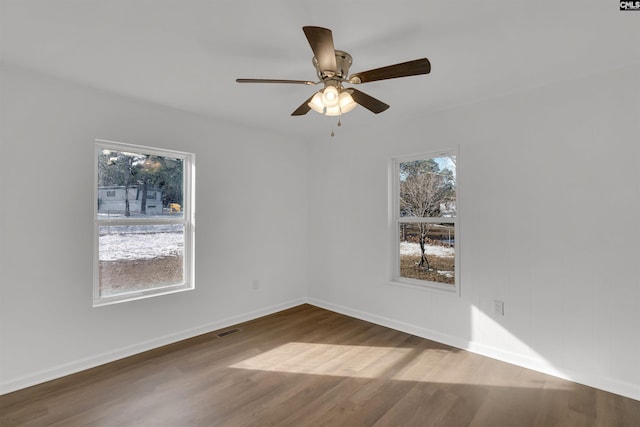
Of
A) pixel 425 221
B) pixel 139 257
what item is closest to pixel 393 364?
pixel 425 221

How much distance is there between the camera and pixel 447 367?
107 inches

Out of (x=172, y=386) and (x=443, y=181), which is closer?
(x=172, y=386)

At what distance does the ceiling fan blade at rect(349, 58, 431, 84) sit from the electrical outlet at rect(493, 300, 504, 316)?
221 cm

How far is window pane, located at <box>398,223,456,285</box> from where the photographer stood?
131 inches

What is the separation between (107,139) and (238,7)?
6.33ft

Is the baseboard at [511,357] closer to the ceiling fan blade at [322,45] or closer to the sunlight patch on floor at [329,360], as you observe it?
the sunlight patch on floor at [329,360]

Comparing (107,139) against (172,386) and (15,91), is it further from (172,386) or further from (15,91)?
(172,386)

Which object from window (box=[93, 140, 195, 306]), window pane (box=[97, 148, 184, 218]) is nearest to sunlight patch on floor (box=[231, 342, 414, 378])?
window (box=[93, 140, 195, 306])

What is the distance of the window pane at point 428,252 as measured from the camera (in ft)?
10.9

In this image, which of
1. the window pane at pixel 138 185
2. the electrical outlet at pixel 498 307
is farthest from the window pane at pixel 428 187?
the window pane at pixel 138 185

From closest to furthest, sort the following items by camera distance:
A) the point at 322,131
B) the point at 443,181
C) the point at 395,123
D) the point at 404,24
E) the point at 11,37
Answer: the point at 404,24, the point at 11,37, the point at 443,181, the point at 395,123, the point at 322,131

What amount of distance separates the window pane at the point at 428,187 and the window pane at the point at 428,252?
0.16 m

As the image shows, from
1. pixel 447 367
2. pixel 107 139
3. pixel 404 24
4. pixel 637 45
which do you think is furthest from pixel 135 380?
pixel 637 45

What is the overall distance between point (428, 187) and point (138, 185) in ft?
9.93
